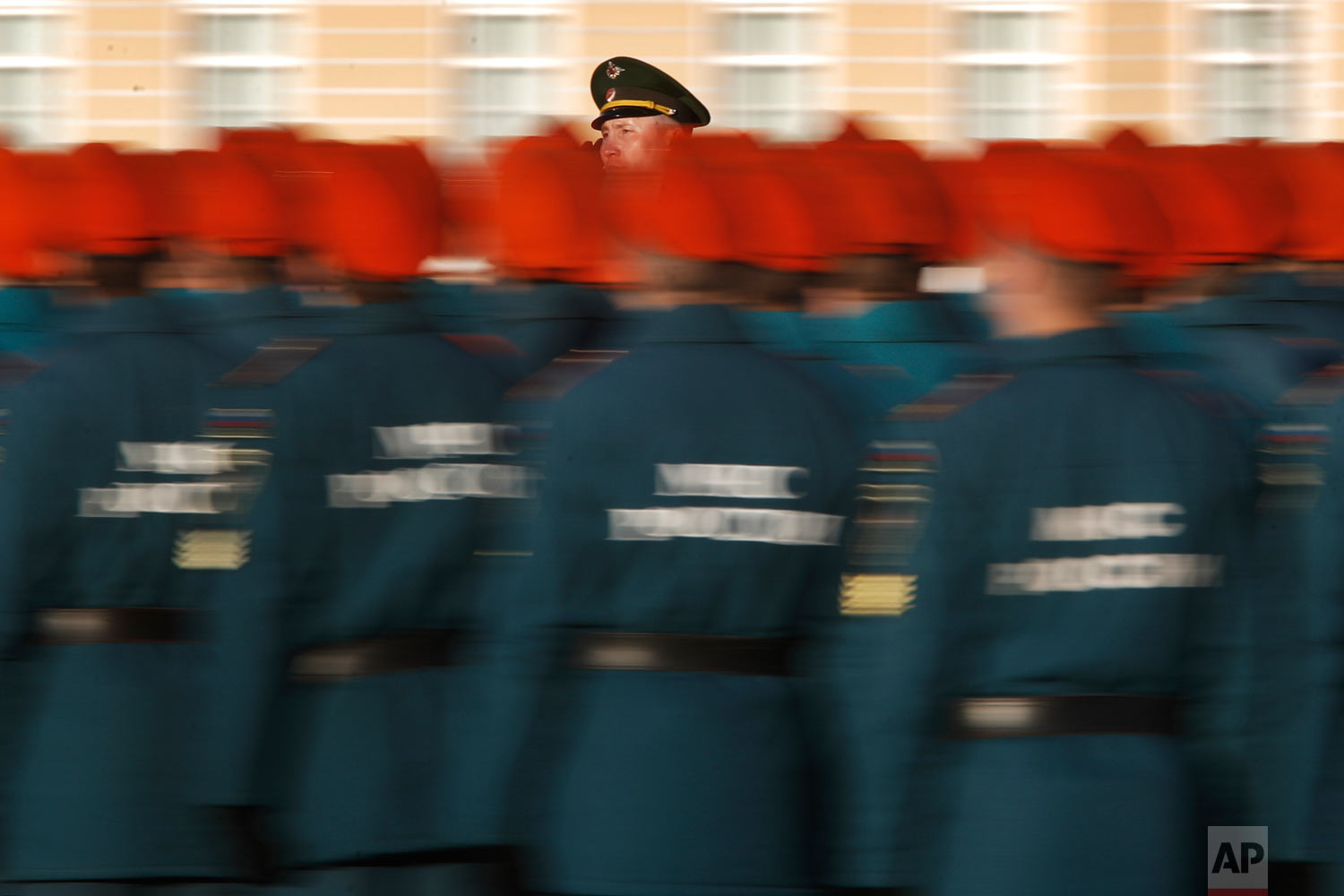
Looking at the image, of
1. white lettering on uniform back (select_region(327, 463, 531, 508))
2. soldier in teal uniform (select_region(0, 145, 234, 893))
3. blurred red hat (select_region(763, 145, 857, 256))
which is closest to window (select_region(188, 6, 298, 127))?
blurred red hat (select_region(763, 145, 857, 256))

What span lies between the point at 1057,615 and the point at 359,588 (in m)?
1.38

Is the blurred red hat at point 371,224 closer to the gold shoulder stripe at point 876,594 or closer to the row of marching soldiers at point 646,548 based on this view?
the row of marching soldiers at point 646,548

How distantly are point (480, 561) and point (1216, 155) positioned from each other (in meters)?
2.27

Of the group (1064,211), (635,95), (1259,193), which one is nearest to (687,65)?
(635,95)

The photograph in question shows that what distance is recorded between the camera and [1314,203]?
484 centimetres

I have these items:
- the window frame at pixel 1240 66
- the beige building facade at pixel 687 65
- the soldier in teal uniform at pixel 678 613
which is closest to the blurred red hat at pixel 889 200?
the soldier in teal uniform at pixel 678 613

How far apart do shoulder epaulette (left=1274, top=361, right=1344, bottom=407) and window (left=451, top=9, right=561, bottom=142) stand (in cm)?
1150

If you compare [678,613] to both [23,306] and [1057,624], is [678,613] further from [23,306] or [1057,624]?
[23,306]

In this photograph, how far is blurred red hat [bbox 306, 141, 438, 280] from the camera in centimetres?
384

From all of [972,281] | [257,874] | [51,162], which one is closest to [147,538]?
[257,874]

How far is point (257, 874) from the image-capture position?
3793 mm

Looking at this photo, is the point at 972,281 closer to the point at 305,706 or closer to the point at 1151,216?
the point at 1151,216

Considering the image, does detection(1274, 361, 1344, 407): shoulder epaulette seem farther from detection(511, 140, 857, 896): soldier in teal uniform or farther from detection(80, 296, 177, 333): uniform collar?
detection(80, 296, 177, 333): uniform collar

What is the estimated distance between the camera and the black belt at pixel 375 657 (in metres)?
3.69
